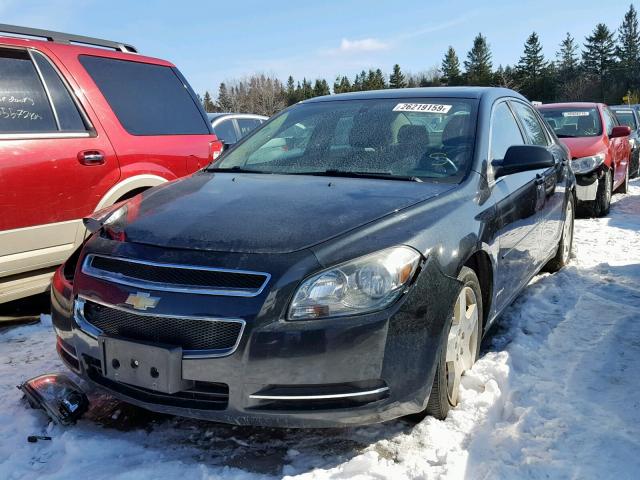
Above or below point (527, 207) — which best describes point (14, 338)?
below

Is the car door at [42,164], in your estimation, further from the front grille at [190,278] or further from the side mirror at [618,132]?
the side mirror at [618,132]

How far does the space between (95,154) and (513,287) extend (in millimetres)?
2937

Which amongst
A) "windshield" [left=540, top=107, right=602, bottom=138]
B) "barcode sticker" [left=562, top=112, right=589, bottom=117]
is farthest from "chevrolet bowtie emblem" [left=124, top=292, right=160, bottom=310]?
"barcode sticker" [left=562, top=112, right=589, bottom=117]

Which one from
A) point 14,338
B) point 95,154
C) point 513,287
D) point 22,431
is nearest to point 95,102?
point 95,154

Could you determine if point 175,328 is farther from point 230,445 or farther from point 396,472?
point 396,472

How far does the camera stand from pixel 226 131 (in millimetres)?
9367

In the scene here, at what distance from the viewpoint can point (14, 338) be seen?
12.8ft

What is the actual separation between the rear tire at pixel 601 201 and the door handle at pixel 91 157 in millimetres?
6584

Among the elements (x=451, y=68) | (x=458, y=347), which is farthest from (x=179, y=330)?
(x=451, y=68)

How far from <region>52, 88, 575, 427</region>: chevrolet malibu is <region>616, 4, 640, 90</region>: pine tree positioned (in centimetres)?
7278

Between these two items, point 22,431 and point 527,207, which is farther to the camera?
point 527,207

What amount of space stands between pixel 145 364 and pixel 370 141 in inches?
72.5

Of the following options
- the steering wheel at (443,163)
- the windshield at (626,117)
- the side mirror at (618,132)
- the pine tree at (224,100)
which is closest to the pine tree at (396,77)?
the pine tree at (224,100)

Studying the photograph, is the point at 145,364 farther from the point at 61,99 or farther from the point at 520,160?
the point at 61,99
